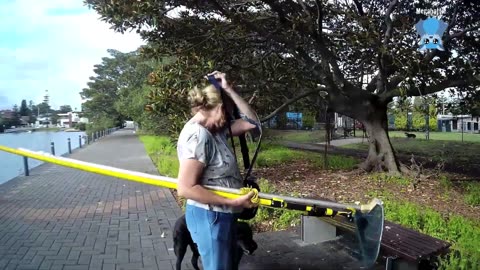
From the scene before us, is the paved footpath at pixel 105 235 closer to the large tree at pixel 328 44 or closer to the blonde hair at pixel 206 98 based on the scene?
the blonde hair at pixel 206 98

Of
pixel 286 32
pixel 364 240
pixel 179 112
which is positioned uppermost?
pixel 286 32

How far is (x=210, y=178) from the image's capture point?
244 centimetres

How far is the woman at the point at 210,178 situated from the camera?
236cm

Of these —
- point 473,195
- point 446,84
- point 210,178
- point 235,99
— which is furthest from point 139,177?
point 446,84

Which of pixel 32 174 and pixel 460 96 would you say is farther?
pixel 32 174

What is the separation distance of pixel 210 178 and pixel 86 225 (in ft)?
15.1

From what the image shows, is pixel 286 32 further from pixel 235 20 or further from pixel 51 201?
pixel 51 201

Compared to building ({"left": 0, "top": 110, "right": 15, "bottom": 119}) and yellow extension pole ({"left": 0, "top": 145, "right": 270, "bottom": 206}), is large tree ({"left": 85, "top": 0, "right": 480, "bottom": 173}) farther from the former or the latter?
yellow extension pole ({"left": 0, "top": 145, "right": 270, "bottom": 206})

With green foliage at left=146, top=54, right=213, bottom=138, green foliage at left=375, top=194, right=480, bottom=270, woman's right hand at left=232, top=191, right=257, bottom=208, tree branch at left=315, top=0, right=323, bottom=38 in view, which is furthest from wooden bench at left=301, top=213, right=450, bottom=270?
tree branch at left=315, top=0, right=323, bottom=38

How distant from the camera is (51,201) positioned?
8.27m

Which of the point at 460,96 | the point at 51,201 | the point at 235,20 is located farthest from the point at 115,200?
the point at 460,96

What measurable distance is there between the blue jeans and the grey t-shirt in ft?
0.16

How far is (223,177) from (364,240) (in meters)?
1.22

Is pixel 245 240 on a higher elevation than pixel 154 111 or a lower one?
lower
